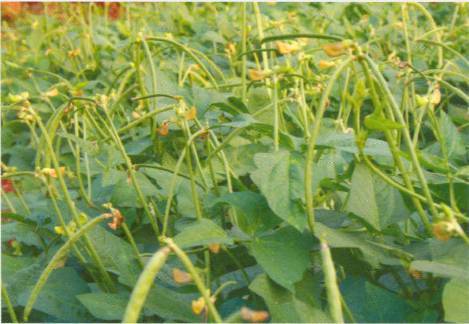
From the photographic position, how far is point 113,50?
2326 millimetres

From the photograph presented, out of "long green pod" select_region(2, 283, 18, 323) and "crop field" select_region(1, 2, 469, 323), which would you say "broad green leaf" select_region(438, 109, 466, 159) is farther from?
"long green pod" select_region(2, 283, 18, 323)

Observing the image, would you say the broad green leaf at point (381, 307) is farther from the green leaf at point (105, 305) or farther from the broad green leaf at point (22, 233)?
the broad green leaf at point (22, 233)

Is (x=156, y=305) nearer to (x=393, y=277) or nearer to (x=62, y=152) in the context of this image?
(x=393, y=277)

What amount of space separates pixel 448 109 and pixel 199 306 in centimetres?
91

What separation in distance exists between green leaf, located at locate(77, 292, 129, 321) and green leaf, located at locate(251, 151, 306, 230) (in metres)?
0.19

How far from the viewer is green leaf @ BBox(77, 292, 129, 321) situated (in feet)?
2.70

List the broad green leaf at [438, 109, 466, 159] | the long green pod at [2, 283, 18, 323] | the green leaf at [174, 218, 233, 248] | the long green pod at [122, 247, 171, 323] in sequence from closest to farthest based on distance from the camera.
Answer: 1. the long green pod at [122, 247, 171, 323]
2. the green leaf at [174, 218, 233, 248]
3. the long green pod at [2, 283, 18, 323]
4. the broad green leaf at [438, 109, 466, 159]

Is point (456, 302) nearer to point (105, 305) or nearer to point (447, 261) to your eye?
point (447, 261)

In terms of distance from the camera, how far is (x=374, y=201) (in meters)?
0.85

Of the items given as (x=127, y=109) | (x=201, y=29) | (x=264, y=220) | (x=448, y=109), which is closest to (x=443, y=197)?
(x=264, y=220)

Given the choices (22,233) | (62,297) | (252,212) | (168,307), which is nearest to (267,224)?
(252,212)

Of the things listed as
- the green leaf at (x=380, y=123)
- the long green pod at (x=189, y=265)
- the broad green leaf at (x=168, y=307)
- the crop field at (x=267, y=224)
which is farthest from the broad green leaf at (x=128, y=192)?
the long green pod at (x=189, y=265)

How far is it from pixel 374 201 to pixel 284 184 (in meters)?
0.10

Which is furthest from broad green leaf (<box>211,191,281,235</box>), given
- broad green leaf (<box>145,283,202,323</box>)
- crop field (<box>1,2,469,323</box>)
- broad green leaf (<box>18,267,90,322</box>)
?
broad green leaf (<box>18,267,90,322</box>)
